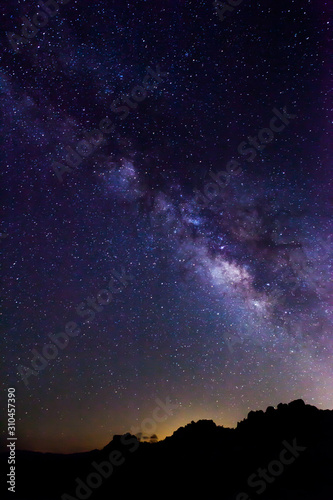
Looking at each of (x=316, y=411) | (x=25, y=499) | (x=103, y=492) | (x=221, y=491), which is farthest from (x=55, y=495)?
(x=316, y=411)

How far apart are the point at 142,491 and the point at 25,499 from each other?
271 inches

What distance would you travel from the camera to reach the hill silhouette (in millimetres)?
12375

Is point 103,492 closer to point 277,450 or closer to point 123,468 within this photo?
point 123,468

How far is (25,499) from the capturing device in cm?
1709

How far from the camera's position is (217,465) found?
14727 millimetres

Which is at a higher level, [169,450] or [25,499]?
[169,450]

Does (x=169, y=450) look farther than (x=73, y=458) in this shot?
No

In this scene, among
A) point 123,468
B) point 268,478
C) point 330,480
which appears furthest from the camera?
point 123,468

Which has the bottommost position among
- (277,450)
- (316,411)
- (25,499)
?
(25,499)

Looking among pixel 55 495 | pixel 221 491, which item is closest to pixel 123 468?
pixel 55 495

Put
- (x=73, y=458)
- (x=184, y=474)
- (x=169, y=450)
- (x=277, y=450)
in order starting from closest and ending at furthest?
(x=277, y=450)
(x=184, y=474)
(x=169, y=450)
(x=73, y=458)

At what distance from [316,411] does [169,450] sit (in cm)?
874

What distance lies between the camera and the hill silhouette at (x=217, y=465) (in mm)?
12375

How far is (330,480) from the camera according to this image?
461 inches
